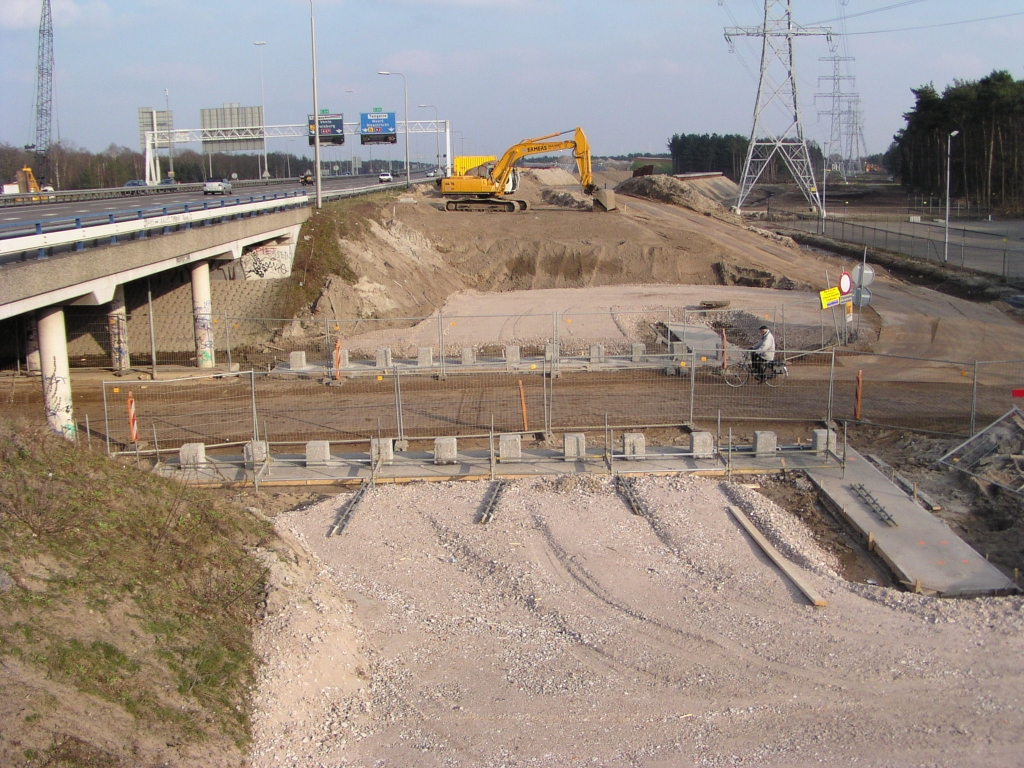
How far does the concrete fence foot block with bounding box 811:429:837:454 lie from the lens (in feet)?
52.0

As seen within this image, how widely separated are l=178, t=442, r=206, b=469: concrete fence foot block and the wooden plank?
9.23 meters

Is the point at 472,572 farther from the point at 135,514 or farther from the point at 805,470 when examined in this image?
the point at 805,470

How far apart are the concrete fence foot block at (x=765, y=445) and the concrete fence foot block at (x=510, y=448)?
4399 mm

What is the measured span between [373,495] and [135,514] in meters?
5.01

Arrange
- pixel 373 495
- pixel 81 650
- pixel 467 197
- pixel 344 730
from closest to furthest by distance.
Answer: pixel 81 650 < pixel 344 730 < pixel 373 495 < pixel 467 197

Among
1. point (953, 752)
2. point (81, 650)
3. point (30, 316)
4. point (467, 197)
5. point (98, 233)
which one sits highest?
point (467, 197)

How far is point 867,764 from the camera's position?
7.65 meters

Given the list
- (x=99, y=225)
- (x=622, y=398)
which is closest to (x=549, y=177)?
(x=622, y=398)

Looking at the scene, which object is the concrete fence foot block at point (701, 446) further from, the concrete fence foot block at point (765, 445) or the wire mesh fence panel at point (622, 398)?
the wire mesh fence panel at point (622, 398)

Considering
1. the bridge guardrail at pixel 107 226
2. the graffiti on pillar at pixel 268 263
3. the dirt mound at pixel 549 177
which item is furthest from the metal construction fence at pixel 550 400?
the dirt mound at pixel 549 177

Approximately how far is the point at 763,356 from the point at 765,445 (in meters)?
5.39

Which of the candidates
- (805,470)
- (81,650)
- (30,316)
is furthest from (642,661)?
(30,316)

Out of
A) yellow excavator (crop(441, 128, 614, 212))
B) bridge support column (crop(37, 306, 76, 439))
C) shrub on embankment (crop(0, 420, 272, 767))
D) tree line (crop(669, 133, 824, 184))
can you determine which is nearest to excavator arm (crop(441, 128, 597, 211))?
yellow excavator (crop(441, 128, 614, 212))

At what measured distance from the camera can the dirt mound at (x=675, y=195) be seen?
54062 millimetres
